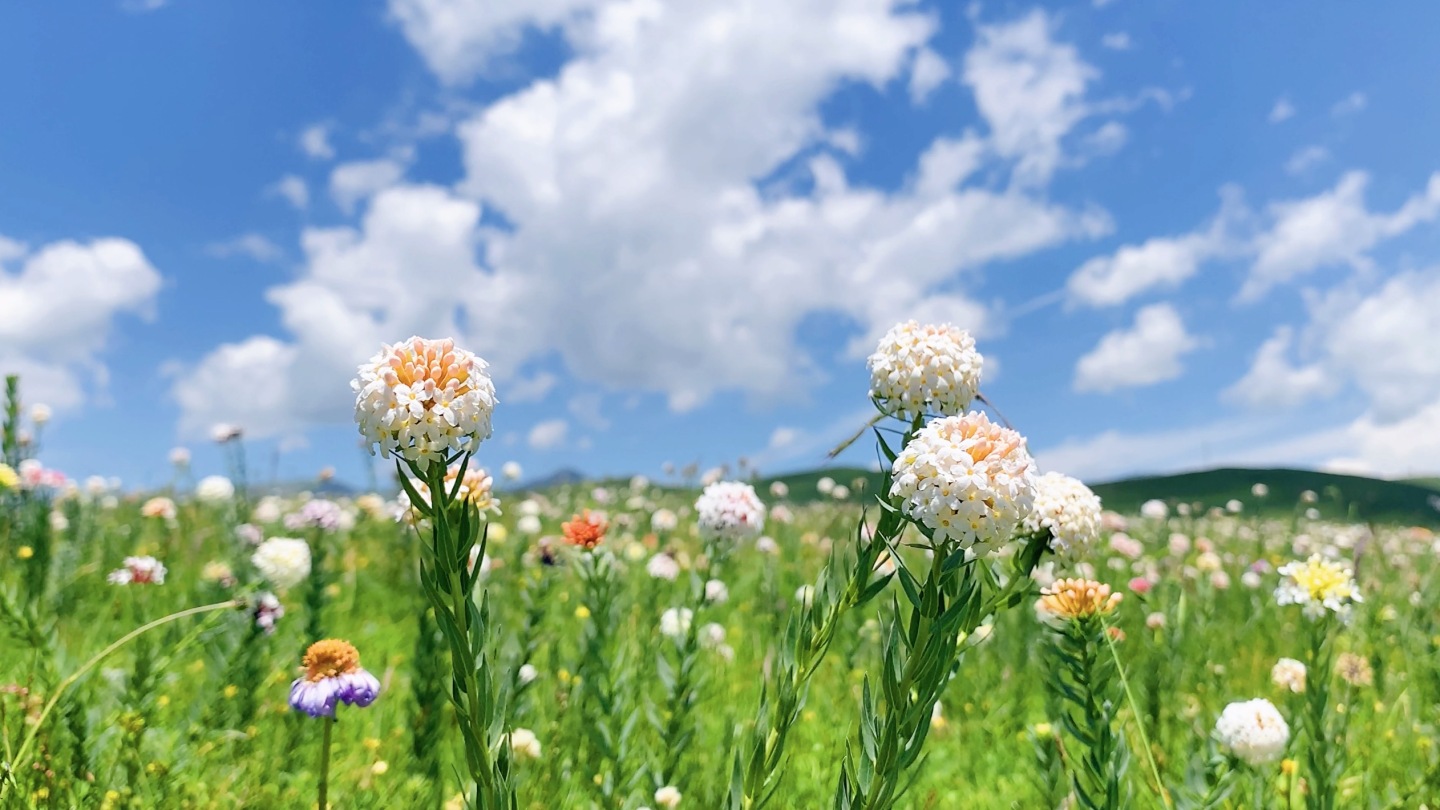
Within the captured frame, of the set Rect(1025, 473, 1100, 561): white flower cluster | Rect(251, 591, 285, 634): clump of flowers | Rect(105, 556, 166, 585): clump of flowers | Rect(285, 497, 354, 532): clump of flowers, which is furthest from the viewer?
Rect(285, 497, 354, 532): clump of flowers

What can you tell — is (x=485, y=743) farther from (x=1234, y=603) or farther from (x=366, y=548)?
(x=1234, y=603)

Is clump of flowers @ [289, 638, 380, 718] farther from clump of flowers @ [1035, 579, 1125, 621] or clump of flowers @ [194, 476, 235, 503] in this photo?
clump of flowers @ [194, 476, 235, 503]

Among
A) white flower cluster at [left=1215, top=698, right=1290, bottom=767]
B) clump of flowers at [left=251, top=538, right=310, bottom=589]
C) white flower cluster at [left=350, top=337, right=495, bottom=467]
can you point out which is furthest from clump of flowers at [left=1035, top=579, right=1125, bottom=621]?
clump of flowers at [left=251, top=538, right=310, bottom=589]

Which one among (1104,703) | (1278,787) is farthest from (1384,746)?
(1104,703)

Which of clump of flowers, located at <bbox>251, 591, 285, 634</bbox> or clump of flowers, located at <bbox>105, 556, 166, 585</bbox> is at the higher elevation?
clump of flowers, located at <bbox>105, 556, 166, 585</bbox>

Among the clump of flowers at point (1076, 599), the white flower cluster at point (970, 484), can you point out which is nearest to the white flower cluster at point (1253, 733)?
the clump of flowers at point (1076, 599)

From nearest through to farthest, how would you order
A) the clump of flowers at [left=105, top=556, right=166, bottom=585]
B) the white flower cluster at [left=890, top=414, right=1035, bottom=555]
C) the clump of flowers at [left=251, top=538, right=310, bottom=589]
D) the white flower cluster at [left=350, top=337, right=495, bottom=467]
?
the white flower cluster at [left=350, top=337, right=495, bottom=467] → the white flower cluster at [left=890, top=414, right=1035, bottom=555] → the clump of flowers at [left=105, top=556, right=166, bottom=585] → the clump of flowers at [left=251, top=538, right=310, bottom=589]

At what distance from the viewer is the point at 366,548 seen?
8.70m

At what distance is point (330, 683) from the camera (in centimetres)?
249

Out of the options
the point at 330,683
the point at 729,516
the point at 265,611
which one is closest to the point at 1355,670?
the point at 729,516

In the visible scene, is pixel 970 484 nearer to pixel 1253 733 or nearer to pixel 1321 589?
pixel 1253 733

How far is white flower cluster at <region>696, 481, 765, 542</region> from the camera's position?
12.6 feet

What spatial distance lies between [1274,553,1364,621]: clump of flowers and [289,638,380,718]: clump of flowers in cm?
341

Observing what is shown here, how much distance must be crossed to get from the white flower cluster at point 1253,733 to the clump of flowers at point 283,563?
Answer: 4.25 meters
